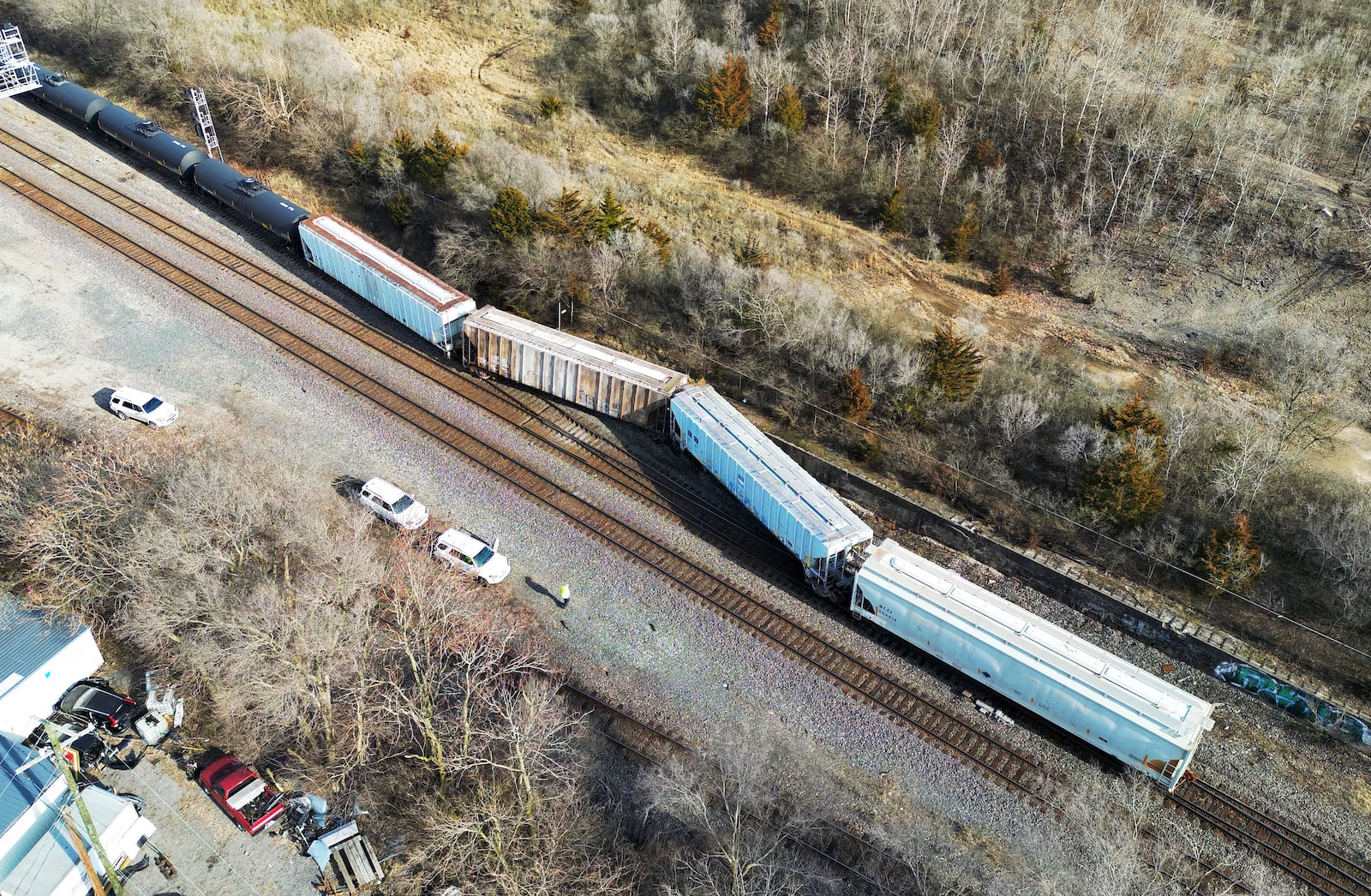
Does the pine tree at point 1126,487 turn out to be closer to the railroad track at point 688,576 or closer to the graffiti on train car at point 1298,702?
the graffiti on train car at point 1298,702

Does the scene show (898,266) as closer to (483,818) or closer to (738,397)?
(738,397)

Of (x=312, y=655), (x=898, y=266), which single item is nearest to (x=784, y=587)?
(x=312, y=655)

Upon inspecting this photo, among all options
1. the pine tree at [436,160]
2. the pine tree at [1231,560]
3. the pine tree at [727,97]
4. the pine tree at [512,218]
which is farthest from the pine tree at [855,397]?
the pine tree at [436,160]

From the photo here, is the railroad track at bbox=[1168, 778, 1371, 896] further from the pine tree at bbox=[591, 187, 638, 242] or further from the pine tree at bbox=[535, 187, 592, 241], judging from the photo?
the pine tree at bbox=[535, 187, 592, 241]

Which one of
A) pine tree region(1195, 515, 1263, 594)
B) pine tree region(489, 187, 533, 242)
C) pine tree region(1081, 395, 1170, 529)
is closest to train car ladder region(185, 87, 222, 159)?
pine tree region(489, 187, 533, 242)

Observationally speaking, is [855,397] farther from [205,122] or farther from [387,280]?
[205,122]

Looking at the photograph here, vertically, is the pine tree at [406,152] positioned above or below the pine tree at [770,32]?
below

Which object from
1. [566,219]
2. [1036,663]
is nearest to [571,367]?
[566,219]
